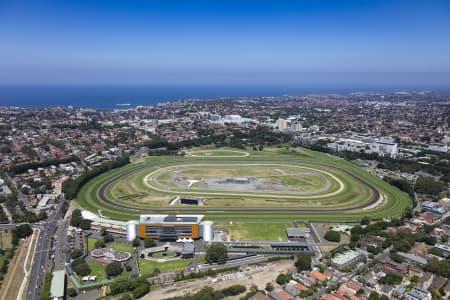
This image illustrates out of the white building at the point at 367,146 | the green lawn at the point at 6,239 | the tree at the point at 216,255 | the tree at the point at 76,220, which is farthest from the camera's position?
the white building at the point at 367,146

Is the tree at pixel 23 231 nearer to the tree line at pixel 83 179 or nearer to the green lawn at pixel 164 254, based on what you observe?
the tree line at pixel 83 179

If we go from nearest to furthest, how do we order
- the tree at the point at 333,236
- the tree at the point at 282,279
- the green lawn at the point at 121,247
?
the tree at the point at 282,279 → the green lawn at the point at 121,247 → the tree at the point at 333,236

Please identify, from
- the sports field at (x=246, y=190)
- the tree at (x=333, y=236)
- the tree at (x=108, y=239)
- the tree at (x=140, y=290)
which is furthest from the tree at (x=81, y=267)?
the tree at (x=333, y=236)

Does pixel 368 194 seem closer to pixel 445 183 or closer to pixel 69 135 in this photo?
pixel 445 183

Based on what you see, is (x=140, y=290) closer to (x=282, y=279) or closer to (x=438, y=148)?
(x=282, y=279)

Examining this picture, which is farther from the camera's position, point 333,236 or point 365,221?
point 365,221

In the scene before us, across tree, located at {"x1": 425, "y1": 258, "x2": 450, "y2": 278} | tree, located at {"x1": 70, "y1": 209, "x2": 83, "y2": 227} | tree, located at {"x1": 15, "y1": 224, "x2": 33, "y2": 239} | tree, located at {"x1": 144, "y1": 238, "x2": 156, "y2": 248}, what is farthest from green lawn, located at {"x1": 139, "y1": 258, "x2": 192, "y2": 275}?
tree, located at {"x1": 425, "y1": 258, "x2": 450, "y2": 278}

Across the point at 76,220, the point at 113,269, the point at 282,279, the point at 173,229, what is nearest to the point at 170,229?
A: the point at 173,229

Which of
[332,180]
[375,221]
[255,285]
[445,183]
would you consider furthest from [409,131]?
[255,285]
